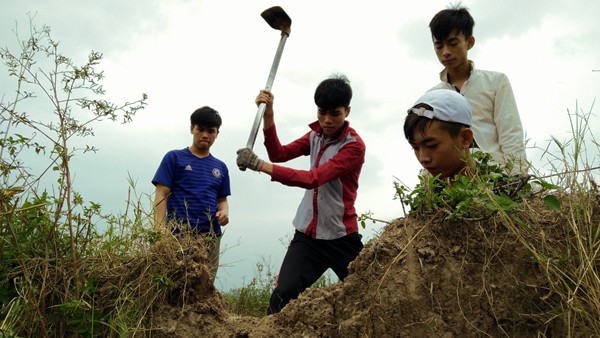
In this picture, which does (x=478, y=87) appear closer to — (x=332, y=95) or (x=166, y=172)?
(x=332, y=95)

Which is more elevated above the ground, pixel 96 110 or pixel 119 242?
pixel 96 110

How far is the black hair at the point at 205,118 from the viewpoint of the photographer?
16.0ft

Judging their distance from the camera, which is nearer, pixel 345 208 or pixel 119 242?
pixel 119 242

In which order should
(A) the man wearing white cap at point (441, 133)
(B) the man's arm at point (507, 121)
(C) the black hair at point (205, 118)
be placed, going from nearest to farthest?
(A) the man wearing white cap at point (441, 133)
(B) the man's arm at point (507, 121)
(C) the black hair at point (205, 118)

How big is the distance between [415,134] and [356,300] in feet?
3.32

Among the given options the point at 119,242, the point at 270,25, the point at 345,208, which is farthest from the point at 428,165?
the point at 270,25

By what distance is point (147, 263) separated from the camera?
8.45 feet

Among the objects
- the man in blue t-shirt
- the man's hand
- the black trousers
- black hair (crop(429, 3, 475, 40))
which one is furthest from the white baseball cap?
the man in blue t-shirt

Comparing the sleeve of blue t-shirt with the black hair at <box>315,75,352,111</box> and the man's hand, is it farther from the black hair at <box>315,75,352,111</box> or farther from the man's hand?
the black hair at <box>315,75,352,111</box>

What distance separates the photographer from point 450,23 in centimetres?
A: 368

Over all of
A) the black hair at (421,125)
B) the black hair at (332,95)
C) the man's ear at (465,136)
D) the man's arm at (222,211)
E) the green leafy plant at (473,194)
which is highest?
the black hair at (332,95)

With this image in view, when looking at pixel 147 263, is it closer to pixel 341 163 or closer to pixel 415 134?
pixel 415 134

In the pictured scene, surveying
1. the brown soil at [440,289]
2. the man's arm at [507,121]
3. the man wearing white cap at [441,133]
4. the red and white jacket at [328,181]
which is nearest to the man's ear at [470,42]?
the man's arm at [507,121]

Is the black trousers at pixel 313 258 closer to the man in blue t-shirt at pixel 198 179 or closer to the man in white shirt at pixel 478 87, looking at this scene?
→ the man in blue t-shirt at pixel 198 179
